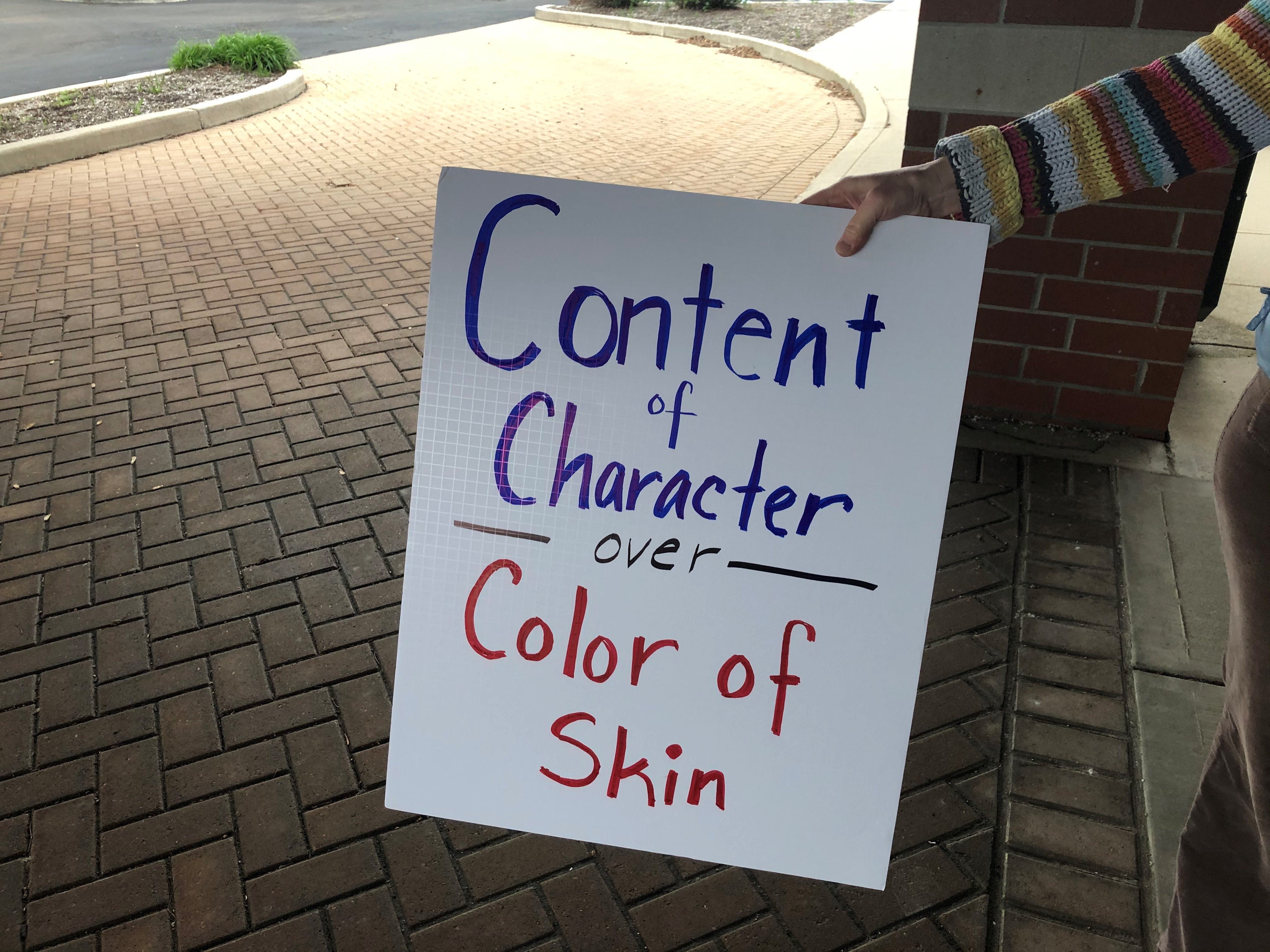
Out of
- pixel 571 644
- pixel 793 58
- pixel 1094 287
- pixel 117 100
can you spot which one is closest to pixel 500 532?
pixel 571 644

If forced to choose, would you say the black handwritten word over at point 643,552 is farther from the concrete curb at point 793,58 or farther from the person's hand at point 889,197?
the concrete curb at point 793,58

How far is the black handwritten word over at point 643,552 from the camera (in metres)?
1.23

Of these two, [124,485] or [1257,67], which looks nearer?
[1257,67]

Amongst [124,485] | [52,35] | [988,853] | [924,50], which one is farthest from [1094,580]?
[52,35]

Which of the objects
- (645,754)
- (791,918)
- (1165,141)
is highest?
(1165,141)

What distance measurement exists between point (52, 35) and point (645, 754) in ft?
51.5

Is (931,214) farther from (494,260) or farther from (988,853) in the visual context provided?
(988,853)

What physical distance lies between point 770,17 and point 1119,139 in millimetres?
14768

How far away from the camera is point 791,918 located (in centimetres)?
184

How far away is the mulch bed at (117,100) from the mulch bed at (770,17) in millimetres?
6551

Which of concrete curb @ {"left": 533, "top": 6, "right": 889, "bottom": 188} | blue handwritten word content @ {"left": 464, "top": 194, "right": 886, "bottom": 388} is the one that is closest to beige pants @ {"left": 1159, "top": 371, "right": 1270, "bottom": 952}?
blue handwritten word content @ {"left": 464, "top": 194, "right": 886, "bottom": 388}

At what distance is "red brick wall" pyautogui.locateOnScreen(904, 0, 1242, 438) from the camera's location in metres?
2.86

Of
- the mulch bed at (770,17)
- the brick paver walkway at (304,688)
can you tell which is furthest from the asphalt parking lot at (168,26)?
the brick paver walkway at (304,688)

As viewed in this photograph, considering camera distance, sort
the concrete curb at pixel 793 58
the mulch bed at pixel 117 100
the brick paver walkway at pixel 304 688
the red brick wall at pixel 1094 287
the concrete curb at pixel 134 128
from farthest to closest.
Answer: the mulch bed at pixel 117 100 → the concrete curb at pixel 134 128 → the concrete curb at pixel 793 58 → the red brick wall at pixel 1094 287 → the brick paver walkway at pixel 304 688
